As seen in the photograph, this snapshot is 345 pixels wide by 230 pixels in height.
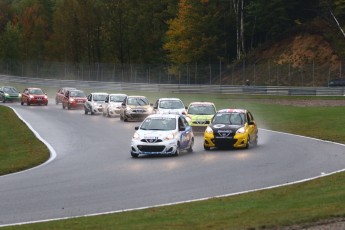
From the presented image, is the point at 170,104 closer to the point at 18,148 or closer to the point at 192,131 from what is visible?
the point at 192,131

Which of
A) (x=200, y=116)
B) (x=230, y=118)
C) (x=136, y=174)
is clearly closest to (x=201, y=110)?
(x=200, y=116)

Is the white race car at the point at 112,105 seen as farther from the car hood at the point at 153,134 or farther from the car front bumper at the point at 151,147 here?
the car front bumper at the point at 151,147

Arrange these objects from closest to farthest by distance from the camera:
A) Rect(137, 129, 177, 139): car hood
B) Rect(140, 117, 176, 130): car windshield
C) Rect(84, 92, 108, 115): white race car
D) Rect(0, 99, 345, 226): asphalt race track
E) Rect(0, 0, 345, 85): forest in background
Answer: Rect(0, 99, 345, 226): asphalt race track, Rect(137, 129, 177, 139): car hood, Rect(140, 117, 176, 130): car windshield, Rect(84, 92, 108, 115): white race car, Rect(0, 0, 345, 85): forest in background

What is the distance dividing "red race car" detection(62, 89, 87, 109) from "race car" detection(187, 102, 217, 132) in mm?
22284

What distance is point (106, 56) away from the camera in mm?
116312

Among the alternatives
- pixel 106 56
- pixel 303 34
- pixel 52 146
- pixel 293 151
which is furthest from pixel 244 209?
pixel 106 56

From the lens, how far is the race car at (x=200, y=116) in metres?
37.2

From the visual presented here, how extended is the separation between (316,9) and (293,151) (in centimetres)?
6124

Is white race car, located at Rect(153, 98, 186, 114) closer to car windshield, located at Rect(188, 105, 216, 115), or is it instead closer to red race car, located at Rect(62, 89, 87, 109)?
car windshield, located at Rect(188, 105, 216, 115)

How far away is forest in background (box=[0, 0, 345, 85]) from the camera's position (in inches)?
3413

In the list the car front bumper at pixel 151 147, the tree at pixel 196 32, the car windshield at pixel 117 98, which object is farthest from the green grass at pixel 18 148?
the tree at pixel 196 32

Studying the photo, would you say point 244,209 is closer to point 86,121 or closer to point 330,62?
point 86,121

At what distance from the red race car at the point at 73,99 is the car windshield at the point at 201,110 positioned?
22.2 meters

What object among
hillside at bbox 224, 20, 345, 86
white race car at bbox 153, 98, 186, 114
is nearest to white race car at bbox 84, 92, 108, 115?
white race car at bbox 153, 98, 186, 114
